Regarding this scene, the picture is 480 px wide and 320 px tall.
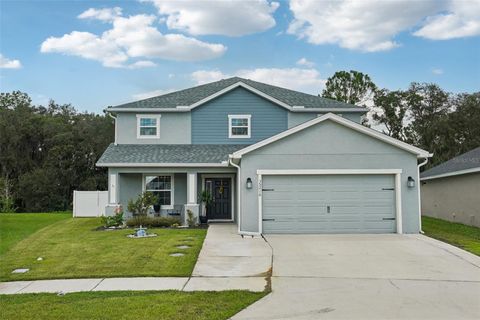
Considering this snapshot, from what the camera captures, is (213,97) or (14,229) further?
(213,97)

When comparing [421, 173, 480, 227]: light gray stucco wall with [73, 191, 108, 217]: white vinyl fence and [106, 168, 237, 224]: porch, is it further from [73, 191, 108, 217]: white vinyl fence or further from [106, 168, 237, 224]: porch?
[73, 191, 108, 217]: white vinyl fence

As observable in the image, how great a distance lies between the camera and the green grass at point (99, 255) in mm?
8750

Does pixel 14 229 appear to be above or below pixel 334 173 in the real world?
below

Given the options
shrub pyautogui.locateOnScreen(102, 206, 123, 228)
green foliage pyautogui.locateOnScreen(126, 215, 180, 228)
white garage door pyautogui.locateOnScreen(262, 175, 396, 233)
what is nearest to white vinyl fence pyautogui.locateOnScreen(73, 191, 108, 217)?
shrub pyautogui.locateOnScreen(102, 206, 123, 228)

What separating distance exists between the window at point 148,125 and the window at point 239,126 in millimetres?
3283

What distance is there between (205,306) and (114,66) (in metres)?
17.4

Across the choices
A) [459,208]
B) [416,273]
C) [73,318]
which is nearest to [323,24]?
[459,208]

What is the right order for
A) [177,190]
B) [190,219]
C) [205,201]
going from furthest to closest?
[177,190], [205,201], [190,219]

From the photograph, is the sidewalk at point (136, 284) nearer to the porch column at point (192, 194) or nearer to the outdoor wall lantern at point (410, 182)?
the outdoor wall lantern at point (410, 182)

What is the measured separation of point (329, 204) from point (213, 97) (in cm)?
786

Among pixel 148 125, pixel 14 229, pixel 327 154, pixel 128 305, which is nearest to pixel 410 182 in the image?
pixel 327 154

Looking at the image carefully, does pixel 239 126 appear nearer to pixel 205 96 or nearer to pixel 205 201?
pixel 205 96

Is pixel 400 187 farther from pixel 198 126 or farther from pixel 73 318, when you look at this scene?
pixel 73 318

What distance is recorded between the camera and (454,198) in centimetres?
2012
